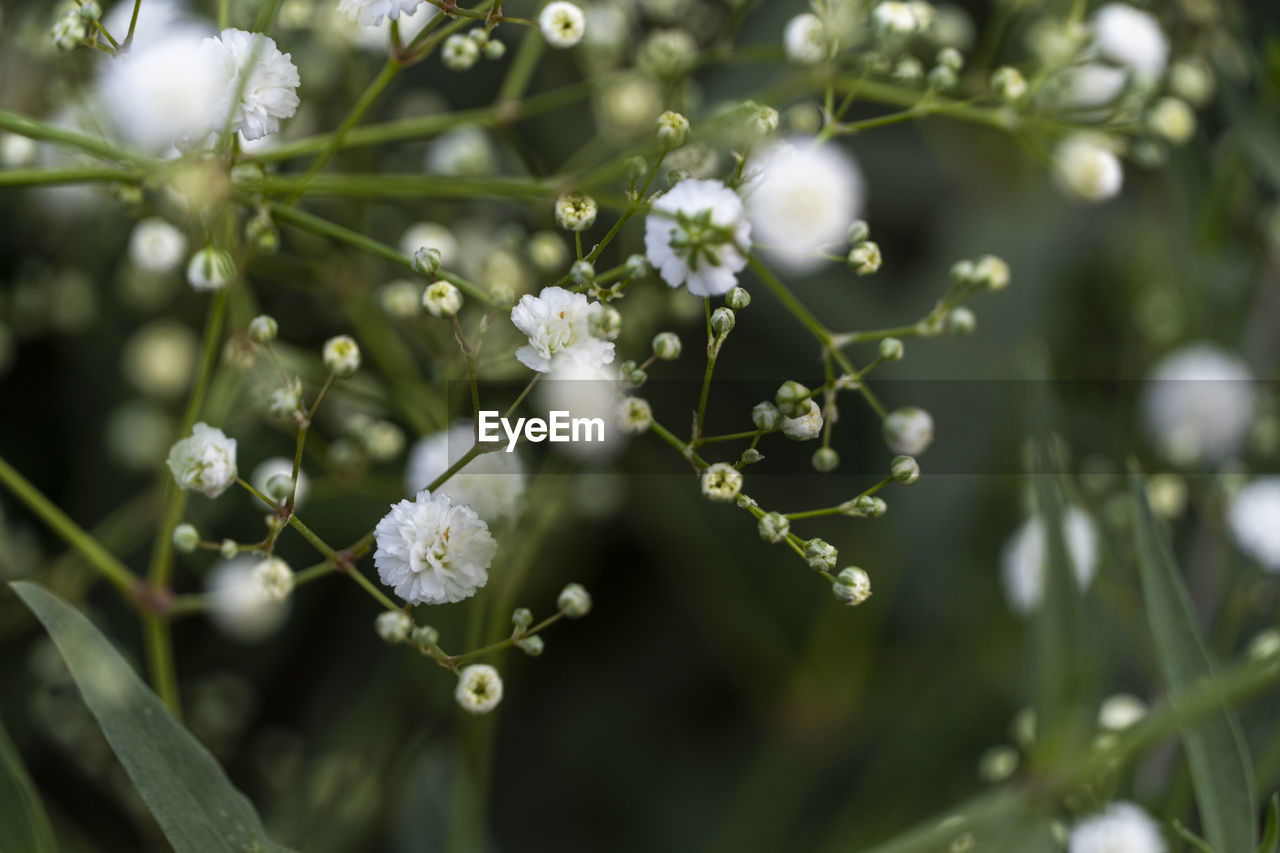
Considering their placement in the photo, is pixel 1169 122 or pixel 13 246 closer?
pixel 1169 122

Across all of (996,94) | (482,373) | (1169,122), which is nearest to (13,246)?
(482,373)

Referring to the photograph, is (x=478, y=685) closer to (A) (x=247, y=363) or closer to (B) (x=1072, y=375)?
(A) (x=247, y=363)

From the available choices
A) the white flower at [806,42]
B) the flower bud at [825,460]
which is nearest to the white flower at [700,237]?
the flower bud at [825,460]

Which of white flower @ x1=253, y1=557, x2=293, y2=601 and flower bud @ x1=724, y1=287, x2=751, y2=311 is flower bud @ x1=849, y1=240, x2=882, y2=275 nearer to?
flower bud @ x1=724, y1=287, x2=751, y2=311

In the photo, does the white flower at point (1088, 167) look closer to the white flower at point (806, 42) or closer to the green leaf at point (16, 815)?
the white flower at point (806, 42)

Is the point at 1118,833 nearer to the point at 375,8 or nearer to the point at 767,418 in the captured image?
the point at 767,418

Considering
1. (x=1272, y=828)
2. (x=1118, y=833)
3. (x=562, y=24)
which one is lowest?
(x=1118, y=833)

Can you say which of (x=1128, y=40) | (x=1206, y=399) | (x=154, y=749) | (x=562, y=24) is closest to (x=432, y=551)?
(x=154, y=749)
